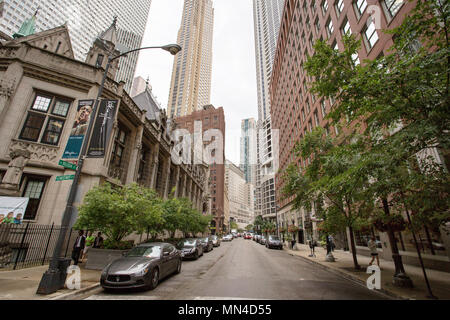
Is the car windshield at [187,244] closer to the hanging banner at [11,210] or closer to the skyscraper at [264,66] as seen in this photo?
the hanging banner at [11,210]

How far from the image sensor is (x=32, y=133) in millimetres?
13297

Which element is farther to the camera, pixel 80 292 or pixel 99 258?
pixel 99 258

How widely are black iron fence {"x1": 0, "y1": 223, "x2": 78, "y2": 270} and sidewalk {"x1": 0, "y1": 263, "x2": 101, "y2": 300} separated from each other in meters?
1.80

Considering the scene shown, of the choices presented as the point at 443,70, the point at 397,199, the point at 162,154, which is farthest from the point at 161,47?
the point at 162,154

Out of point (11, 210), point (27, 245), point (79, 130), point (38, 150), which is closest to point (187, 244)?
point (27, 245)

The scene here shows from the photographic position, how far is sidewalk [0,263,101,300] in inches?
221

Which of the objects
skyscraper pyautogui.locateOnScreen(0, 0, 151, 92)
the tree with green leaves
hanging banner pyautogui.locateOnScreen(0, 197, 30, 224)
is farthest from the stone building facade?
skyscraper pyautogui.locateOnScreen(0, 0, 151, 92)

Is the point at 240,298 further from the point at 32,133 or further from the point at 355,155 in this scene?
the point at 32,133

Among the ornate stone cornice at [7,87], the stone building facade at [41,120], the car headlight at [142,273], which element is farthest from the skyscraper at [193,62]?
the car headlight at [142,273]

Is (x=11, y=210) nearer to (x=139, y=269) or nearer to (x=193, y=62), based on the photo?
(x=139, y=269)

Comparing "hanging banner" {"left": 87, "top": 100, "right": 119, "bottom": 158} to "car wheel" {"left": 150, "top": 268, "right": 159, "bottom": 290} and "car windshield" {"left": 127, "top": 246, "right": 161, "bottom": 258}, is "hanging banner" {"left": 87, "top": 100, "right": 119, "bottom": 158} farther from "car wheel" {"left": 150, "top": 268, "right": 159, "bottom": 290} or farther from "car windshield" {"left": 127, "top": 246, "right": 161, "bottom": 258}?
"car wheel" {"left": 150, "top": 268, "right": 159, "bottom": 290}

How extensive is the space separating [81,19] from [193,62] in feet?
205

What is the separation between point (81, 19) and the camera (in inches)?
3489
